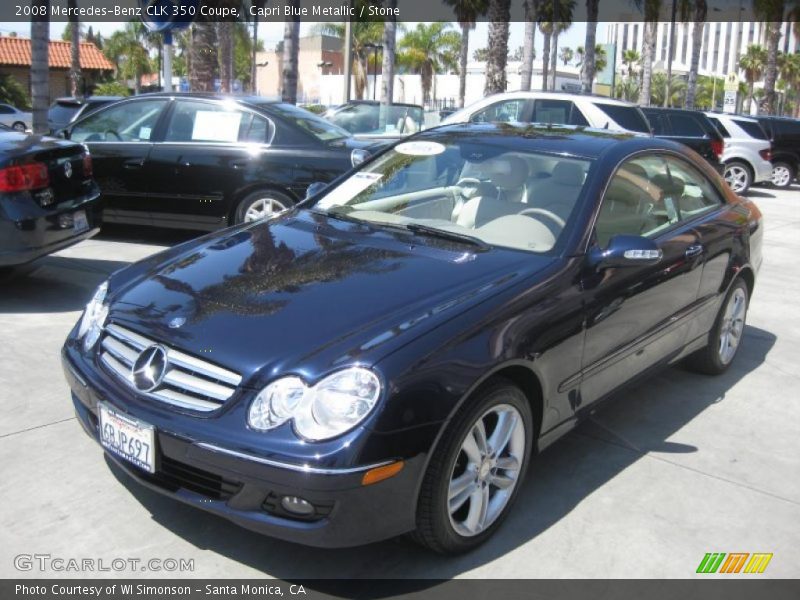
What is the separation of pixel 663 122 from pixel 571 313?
43.0ft

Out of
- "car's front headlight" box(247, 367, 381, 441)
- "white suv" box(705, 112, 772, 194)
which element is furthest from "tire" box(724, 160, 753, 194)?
"car's front headlight" box(247, 367, 381, 441)

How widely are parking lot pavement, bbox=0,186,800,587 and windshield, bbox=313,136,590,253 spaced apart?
3.72ft

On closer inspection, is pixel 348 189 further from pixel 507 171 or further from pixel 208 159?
pixel 208 159

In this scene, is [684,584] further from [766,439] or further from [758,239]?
[758,239]

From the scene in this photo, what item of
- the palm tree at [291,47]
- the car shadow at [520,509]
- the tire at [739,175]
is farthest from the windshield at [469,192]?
the palm tree at [291,47]

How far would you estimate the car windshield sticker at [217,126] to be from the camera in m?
8.22

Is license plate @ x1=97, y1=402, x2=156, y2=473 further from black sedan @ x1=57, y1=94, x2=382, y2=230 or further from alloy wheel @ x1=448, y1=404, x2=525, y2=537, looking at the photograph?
black sedan @ x1=57, y1=94, x2=382, y2=230

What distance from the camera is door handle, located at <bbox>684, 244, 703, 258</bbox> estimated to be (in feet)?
14.9

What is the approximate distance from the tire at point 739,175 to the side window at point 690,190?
13.4 meters

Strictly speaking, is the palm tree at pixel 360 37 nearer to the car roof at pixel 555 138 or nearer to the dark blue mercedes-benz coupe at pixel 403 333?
the car roof at pixel 555 138

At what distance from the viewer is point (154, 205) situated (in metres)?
8.24

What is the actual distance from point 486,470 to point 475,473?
0.07 m

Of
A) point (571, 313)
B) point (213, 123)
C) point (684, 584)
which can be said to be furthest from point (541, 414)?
point (213, 123)

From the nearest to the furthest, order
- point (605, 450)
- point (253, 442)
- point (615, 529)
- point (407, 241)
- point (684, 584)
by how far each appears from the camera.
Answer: point (253, 442), point (684, 584), point (615, 529), point (407, 241), point (605, 450)
